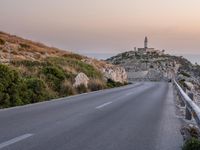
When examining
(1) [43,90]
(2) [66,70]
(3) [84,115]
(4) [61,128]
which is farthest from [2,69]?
(2) [66,70]

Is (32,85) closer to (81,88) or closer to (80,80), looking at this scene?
(81,88)

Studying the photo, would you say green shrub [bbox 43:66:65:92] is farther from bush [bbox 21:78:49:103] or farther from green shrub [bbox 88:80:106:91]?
green shrub [bbox 88:80:106:91]

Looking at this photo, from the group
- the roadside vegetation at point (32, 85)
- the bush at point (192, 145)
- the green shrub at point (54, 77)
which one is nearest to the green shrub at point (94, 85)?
the roadside vegetation at point (32, 85)

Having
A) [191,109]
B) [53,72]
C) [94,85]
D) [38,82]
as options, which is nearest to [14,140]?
[191,109]

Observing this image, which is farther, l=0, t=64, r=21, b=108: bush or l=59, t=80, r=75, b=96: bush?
l=59, t=80, r=75, b=96: bush

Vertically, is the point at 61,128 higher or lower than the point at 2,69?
lower

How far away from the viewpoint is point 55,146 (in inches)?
346

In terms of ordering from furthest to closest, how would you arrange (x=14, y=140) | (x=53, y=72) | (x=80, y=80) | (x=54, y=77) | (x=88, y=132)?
(x=80, y=80), (x=53, y=72), (x=54, y=77), (x=88, y=132), (x=14, y=140)

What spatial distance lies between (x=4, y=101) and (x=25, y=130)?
29.1 feet

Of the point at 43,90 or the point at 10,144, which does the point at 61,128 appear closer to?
the point at 10,144

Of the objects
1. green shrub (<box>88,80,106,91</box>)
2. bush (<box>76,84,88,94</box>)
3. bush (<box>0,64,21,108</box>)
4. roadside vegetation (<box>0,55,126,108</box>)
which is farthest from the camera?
green shrub (<box>88,80,106,91</box>)

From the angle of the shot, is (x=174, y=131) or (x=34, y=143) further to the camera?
(x=174, y=131)

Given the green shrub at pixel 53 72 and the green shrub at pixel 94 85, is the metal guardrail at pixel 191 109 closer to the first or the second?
the green shrub at pixel 53 72

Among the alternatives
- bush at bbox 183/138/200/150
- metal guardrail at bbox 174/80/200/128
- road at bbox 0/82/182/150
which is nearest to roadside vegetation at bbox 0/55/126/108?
road at bbox 0/82/182/150
